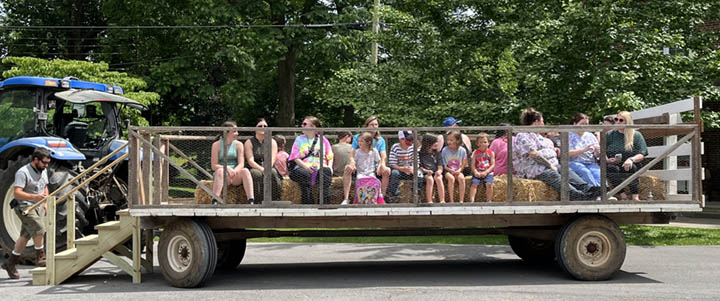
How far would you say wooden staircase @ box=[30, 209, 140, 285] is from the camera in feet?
33.7

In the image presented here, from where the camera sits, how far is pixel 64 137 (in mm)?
13211

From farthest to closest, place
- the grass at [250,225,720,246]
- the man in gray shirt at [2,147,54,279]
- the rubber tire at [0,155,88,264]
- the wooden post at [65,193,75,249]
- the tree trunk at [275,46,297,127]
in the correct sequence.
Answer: the tree trunk at [275,46,297,127], the grass at [250,225,720,246], the rubber tire at [0,155,88,264], the wooden post at [65,193,75,249], the man in gray shirt at [2,147,54,279]

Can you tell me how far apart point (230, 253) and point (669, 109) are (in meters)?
6.70

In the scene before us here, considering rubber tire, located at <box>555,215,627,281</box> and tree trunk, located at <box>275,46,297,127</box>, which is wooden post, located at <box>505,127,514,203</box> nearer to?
rubber tire, located at <box>555,215,627,281</box>

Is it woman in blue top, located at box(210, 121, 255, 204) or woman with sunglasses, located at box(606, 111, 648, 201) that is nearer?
woman in blue top, located at box(210, 121, 255, 204)

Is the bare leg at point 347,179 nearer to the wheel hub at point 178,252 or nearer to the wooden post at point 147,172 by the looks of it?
the wheel hub at point 178,252

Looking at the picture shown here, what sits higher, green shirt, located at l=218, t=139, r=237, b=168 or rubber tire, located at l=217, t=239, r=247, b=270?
green shirt, located at l=218, t=139, r=237, b=168

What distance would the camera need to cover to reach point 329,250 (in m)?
14.3

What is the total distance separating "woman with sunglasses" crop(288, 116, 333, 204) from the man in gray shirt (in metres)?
3.62

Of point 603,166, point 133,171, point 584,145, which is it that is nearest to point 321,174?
point 133,171

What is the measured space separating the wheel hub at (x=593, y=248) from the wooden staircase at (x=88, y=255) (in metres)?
5.83

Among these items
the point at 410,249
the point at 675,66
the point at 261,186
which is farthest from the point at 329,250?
the point at 675,66

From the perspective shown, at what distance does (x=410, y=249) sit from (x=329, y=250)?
1.49 meters

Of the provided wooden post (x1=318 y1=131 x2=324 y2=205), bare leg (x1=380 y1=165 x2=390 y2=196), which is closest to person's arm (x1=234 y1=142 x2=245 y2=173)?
wooden post (x1=318 y1=131 x2=324 y2=205)
